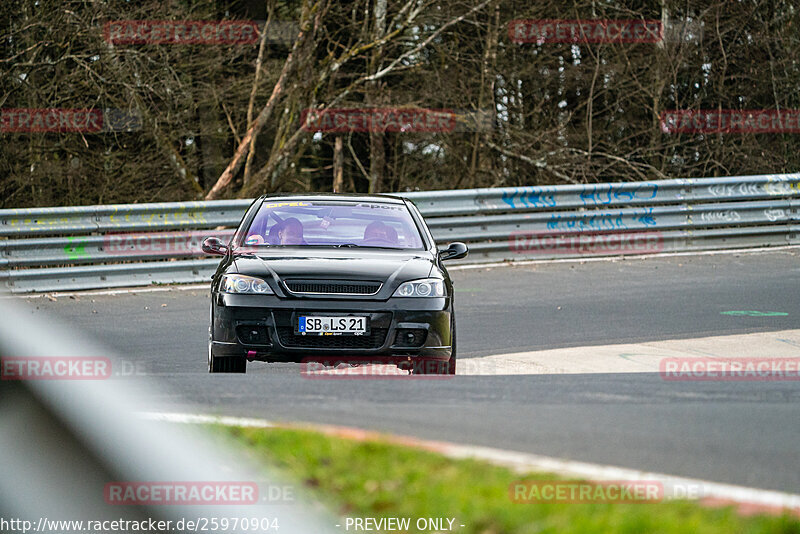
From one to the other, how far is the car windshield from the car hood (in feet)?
1.22

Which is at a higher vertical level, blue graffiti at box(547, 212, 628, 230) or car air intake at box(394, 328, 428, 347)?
car air intake at box(394, 328, 428, 347)

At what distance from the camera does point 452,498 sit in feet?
12.6

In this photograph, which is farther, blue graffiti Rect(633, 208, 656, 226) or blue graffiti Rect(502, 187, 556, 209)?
blue graffiti Rect(633, 208, 656, 226)

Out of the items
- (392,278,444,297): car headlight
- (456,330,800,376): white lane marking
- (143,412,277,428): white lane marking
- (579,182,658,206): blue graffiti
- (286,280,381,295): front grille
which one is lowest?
(579,182,658,206): blue graffiti

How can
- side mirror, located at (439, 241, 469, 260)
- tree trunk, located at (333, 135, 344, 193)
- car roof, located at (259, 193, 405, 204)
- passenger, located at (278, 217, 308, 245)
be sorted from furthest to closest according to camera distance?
tree trunk, located at (333, 135, 344, 193) < car roof, located at (259, 193, 405, 204) < side mirror, located at (439, 241, 469, 260) < passenger, located at (278, 217, 308, 245)

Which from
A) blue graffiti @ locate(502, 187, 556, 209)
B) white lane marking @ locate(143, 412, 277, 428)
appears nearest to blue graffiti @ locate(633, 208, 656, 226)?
blue graffiti @ locate(502, 187, 556, 209)

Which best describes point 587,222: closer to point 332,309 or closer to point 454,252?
point 454,252

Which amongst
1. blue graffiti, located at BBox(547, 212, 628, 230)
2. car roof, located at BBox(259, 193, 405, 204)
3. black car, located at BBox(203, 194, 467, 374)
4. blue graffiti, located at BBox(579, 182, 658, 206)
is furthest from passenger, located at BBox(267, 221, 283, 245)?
blue graffiti, located at BBox(579, 182, 658, 206)

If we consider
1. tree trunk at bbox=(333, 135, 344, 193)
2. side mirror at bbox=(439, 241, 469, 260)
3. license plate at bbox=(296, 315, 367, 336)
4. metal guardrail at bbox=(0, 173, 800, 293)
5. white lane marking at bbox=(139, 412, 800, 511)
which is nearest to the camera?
white lane marking at bbox=(139, 412, 800, 511)

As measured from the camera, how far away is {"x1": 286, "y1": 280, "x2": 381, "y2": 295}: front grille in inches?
294

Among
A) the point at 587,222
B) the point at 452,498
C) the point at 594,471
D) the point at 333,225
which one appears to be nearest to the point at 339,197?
the point at 333,225

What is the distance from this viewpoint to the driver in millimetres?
8516

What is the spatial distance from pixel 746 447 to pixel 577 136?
17858 millimetres

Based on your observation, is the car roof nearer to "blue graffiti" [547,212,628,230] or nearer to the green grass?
the green grass
